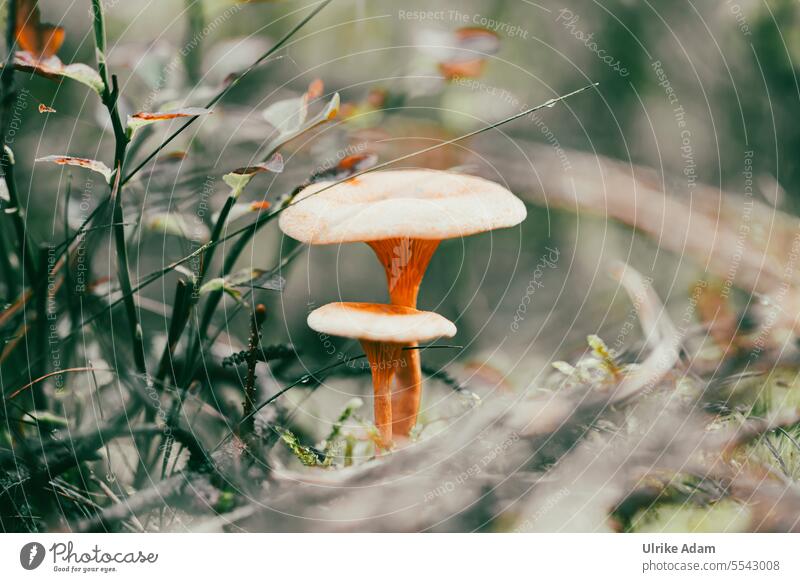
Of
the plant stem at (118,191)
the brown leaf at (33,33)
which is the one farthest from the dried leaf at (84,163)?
the brown leaf at (33,33)

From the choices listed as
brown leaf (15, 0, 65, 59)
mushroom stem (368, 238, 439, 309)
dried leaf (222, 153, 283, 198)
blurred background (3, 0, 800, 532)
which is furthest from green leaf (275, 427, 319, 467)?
brown leaf (15, 0, 65, 59)

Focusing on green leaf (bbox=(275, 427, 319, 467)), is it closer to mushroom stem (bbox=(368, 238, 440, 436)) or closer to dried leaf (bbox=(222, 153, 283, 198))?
mushroom stem (bbox=(368, 238, 440, 436))

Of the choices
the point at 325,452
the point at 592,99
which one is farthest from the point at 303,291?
the point at 592,99

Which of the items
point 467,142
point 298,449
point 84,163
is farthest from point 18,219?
point 467,142

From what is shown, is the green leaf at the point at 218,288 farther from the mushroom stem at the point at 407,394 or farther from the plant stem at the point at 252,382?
the mushroom stem at the point at 407,394
